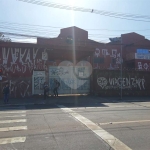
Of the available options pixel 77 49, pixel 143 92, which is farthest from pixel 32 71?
pixel 143 92

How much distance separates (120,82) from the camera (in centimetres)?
2523

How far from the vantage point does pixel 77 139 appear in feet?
21.7

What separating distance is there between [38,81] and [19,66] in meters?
2.30

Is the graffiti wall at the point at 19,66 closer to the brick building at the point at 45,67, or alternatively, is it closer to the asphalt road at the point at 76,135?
the brick building at the point at 45,67

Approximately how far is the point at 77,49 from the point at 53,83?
13.8 feet

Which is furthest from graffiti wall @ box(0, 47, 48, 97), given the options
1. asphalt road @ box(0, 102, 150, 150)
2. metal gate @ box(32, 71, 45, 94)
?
asphalt road @ box(0, 102, 150, 150)

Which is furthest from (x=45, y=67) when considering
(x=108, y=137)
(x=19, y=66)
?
(x=108, y=137)

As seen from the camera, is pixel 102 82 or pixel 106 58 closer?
pixel 102 82

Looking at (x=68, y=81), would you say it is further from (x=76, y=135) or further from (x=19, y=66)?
(x=76, y=135)

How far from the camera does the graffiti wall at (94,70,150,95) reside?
24.3 m

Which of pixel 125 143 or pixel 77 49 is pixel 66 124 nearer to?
pixel 125 143

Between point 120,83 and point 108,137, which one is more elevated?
point 120,83

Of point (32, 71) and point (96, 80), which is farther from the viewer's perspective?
point (96, 80)

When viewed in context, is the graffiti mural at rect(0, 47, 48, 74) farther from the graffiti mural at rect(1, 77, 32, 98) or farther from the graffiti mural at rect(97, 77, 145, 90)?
the graffiti mural at rect(97, 77, 145, 90)
